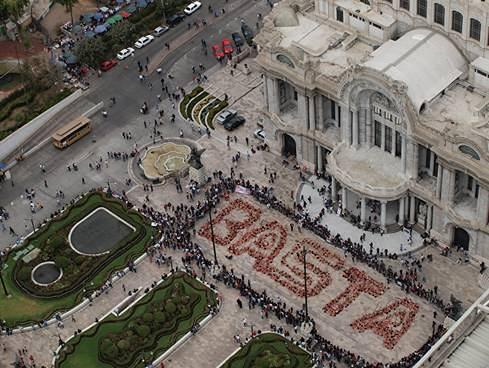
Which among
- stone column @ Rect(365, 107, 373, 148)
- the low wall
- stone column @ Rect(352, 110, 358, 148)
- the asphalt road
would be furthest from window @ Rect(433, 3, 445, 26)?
the low wall

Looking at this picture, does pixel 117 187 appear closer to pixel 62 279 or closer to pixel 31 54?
pixel 62 279

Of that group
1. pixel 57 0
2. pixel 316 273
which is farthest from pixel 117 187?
pixel 57 0

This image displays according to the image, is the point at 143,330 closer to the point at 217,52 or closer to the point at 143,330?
the point at 143,330

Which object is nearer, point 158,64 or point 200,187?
point 200,187

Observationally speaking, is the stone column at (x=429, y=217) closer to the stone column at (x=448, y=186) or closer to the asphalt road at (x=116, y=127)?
the stone column at (x=448, y=186)

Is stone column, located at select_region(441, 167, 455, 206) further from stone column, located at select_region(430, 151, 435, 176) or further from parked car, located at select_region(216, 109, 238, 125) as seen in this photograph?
parked car, located at select_region(216, 109, 238, 125)

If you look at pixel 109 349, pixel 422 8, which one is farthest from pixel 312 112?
pixel 109 349

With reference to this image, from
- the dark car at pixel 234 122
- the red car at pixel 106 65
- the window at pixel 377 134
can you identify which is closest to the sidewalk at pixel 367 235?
the window at pixel 377 134
